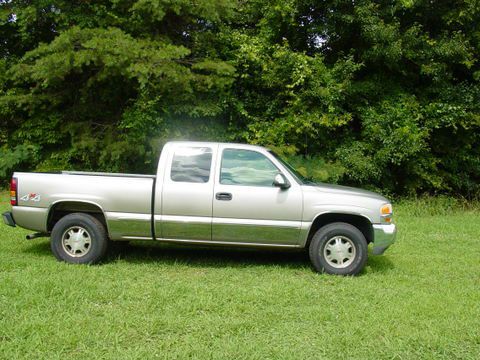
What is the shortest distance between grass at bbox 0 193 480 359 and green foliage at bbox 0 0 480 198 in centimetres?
620

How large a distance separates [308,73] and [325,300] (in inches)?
355

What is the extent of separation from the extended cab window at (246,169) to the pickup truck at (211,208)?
0.01 meters

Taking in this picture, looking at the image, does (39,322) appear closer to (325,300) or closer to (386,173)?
(325,300)

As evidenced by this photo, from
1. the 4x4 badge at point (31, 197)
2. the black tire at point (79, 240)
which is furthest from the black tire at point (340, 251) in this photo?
the 4x4 badge at point (31, 197)

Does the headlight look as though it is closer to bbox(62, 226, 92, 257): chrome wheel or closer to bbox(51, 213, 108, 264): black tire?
bbox(51, 213, 108, 264): black tire

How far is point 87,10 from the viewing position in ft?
43.9

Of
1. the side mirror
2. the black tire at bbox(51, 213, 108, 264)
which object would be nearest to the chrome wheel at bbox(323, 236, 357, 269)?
the side mirror

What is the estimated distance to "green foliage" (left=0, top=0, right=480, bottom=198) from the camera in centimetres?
1286

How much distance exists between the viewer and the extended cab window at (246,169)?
6465 millimetres

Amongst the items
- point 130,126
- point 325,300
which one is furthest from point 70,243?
point 130,126

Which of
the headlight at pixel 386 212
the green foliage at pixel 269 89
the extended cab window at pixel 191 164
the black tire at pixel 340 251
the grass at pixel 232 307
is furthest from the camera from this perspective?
the green foliage at pixel 269 89

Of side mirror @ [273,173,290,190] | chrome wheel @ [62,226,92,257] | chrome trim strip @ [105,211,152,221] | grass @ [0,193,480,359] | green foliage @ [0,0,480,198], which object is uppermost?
green foliage @ [0,0,480,198]

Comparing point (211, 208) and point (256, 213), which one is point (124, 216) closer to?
point (211, 208)

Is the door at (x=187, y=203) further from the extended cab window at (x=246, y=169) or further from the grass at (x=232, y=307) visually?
the grass at (x=232, y=307)
